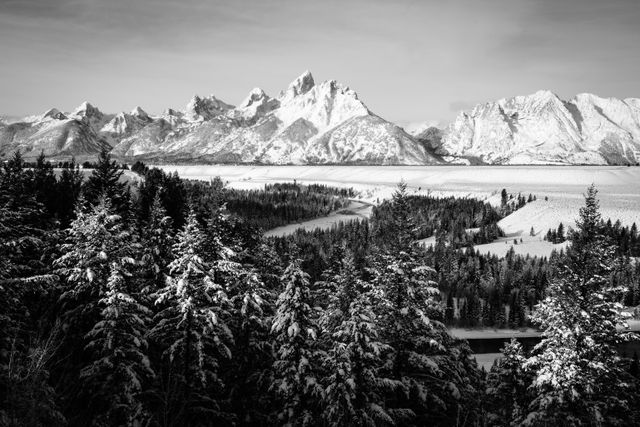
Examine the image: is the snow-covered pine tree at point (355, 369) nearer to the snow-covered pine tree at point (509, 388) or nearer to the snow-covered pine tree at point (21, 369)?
Result: the snow-covered pine tree at point (21, 369)

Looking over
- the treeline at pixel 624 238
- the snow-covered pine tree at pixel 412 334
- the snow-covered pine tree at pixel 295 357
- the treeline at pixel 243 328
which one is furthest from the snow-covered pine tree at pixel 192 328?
the treeline at pixel 624 238

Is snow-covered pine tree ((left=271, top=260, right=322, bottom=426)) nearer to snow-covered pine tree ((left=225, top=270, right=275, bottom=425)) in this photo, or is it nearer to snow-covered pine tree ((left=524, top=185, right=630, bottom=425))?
snow-covered pine tree ((left=225, top=270, right=275, bottom=425))

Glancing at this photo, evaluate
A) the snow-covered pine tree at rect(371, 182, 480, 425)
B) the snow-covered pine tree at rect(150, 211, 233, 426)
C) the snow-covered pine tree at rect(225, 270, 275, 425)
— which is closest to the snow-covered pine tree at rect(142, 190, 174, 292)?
the snow-covered pine tree at rect(150, 211, 233, 426)

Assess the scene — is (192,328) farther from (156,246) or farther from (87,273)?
(156,246)

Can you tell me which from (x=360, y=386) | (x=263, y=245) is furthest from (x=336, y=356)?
(x=263, y=245)

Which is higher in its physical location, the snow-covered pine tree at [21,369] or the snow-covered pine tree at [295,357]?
the snow-covered pine tree at [21,369]

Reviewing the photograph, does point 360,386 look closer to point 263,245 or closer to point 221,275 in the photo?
point 221,275
